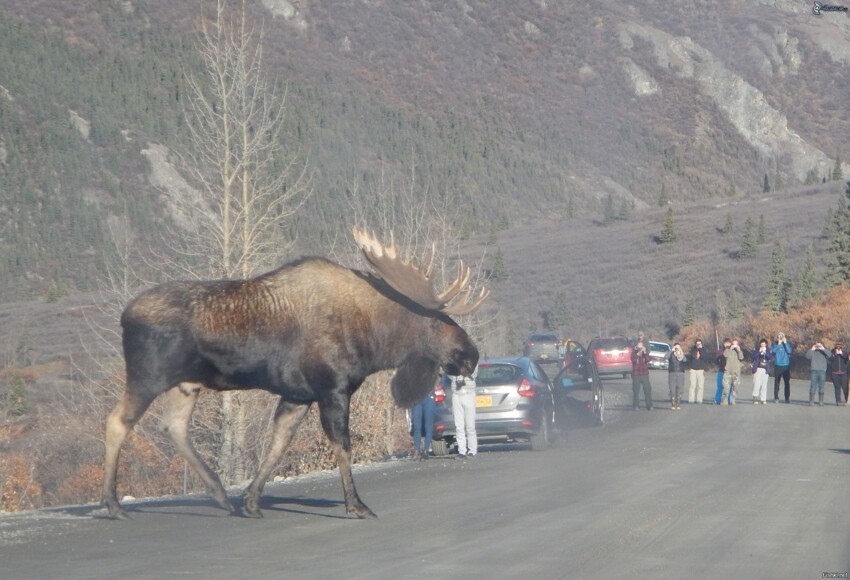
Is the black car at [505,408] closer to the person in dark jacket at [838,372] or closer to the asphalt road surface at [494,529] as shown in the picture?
the asphalt road surface at [494,529]

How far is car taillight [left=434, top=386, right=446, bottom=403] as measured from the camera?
20.5 m

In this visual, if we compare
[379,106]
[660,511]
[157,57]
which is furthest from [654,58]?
[660,511]

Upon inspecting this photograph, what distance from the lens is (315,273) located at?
1091 cm

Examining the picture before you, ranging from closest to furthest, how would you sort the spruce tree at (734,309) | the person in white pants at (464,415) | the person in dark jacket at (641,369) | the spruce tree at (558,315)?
the person in white pants at (464,415), the person in dark jacket at (641,369), the spruce tree at (734,309), the spruce tree at (558,315)

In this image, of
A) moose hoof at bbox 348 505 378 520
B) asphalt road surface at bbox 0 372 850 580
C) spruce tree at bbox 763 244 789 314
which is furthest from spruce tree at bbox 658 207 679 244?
moose hoof at bbox 348 505 378 520

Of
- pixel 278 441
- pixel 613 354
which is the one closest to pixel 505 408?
pixel 278 441

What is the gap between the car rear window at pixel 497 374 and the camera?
68.7 ft

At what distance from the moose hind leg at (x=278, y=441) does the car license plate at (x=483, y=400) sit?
32.7ft

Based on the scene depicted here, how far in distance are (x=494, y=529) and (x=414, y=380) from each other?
1.66 metres

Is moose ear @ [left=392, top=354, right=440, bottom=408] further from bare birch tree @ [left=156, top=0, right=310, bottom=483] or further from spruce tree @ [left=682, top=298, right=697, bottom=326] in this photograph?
spruce tree @ [left=682, top=298, right=697, bottom=326]

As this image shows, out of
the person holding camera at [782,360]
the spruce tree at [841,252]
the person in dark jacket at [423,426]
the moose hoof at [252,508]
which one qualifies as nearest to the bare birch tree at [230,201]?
the person in dark jacket at [423,426]

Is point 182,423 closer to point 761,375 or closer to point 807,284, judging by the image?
point 761,375

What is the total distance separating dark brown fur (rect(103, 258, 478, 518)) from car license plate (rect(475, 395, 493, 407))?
9.41 meters

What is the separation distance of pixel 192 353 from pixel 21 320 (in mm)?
59285
